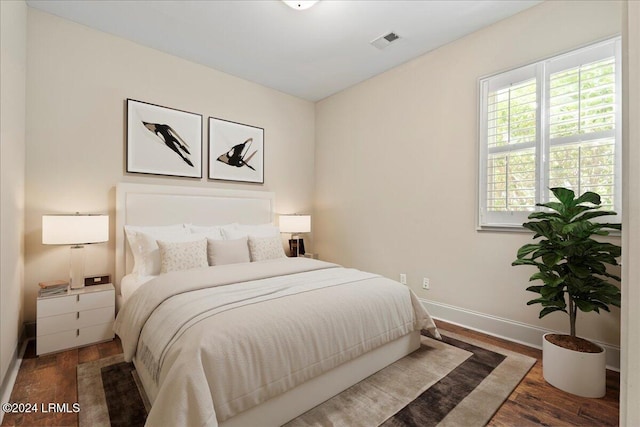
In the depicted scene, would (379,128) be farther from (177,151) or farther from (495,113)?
(177,151)

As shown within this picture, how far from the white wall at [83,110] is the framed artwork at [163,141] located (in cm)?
9

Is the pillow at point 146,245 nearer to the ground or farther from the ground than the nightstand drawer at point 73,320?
farther from the ground

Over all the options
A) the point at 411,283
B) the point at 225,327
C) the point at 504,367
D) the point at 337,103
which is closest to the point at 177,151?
the point at 337,103

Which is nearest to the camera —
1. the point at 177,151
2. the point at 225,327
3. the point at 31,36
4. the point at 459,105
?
the point at 225,327

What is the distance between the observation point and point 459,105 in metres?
3.14

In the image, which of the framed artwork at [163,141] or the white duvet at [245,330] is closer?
the white duvet at [245,330]

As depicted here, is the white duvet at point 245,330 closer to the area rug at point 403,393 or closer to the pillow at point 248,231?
the area rug at point 403,393

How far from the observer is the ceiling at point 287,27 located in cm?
267

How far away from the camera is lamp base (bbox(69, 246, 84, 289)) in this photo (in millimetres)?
2838

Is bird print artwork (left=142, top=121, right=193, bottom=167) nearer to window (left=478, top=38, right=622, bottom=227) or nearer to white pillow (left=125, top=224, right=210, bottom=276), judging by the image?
white pillow (left=125, top=224, right=210, bottom=276)

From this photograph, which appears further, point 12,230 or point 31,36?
point 31,36

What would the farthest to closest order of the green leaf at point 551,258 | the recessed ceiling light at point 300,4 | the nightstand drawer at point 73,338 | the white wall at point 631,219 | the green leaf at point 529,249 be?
the recessed ceiling light at point 300,4
the nightstand drawer at point 73,338
the green leaf at point 529,249
the green leaf at point 551,258
the white wall at point 631,219

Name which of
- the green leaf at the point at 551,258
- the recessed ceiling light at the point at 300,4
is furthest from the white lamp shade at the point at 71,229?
the green leaf at the point at 551,258

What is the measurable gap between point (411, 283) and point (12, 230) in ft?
11.9
